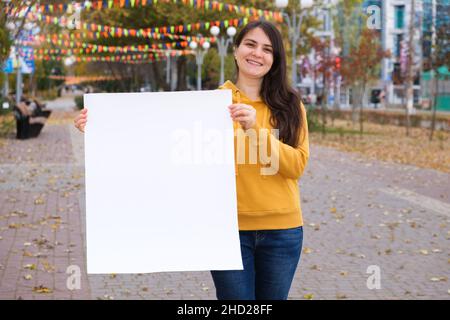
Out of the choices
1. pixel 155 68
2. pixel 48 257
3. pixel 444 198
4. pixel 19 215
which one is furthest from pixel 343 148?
pixel 155 68

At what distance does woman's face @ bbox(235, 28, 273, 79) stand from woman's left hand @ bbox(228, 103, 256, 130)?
29 centimetres

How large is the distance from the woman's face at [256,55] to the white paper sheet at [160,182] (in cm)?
26

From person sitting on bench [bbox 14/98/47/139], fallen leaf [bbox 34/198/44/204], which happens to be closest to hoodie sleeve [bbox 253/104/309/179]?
fallen leaf [bbox 34/198/44/204]

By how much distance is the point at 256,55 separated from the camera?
356 cm

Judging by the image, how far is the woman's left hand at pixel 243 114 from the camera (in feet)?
10.8

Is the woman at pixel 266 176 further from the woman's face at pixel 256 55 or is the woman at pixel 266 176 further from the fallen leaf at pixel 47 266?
the fallen leaf at pixel 47 266

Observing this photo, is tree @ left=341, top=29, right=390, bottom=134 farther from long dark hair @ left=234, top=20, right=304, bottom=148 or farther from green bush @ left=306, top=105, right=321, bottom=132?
long dark hair @ left=234, top=20, right=304, bottom=148

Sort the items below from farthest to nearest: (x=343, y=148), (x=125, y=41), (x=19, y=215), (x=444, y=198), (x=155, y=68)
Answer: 1. (x=155, y=68)
2. (x=125, y=41)
3. (x=343, y=148)
4. (x=444, y=198)
5. (x=19, y=215)

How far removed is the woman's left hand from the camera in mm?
3297

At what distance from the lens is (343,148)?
24359mm

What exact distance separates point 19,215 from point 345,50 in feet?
143

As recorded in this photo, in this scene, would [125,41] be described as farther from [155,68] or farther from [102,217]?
[102,217]

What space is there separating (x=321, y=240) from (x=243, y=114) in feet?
19.5

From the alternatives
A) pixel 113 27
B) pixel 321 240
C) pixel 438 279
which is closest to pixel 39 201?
pixel 321 240
